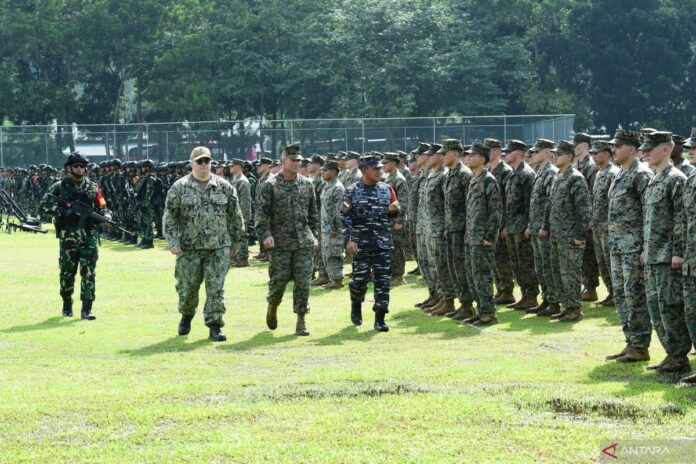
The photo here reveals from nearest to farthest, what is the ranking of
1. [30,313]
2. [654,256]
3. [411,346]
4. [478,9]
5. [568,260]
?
[654,256]
[411,346]
[568,260]
[30,313]
[478,9]

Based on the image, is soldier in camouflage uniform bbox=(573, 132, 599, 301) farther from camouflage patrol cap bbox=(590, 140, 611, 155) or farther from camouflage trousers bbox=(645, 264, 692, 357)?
camouflage trousers bbox=(645, 264, 692, 357)

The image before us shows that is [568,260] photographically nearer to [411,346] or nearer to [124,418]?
[411,346]

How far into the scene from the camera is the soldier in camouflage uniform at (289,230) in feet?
44.2

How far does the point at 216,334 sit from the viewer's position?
13180mm

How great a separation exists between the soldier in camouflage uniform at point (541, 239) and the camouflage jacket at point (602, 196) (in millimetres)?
537

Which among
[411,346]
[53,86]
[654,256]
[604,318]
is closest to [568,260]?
[604,318]

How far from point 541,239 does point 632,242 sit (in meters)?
3.76

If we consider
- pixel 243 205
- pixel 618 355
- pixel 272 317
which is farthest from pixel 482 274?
pixel 243 205

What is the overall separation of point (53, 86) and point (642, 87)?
30653mm

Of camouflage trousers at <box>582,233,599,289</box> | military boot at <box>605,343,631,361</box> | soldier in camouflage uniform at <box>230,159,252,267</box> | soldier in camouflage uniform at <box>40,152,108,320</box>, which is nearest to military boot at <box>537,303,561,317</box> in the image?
camouflage trousers at <box>582,233,599,289</box>

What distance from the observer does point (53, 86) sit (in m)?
58.4

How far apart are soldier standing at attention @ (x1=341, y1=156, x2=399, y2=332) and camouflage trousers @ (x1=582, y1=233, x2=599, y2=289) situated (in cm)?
363

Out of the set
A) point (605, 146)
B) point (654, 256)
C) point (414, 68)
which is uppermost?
point (414, 68)

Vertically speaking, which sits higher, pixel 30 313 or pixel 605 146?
pixel 605 146
